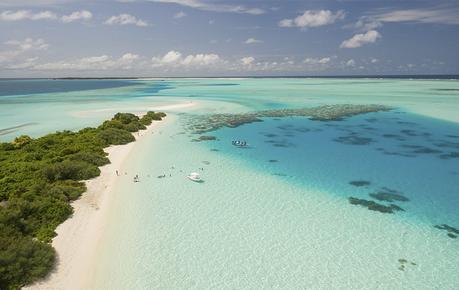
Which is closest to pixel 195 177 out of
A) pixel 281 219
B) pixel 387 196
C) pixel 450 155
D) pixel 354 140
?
pixel 281 219

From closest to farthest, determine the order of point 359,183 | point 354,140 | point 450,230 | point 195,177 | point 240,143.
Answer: point 450,230 < point 359,183 < point 195,177 < point 240,143 < point 354,140

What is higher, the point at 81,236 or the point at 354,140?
the point at 354,140

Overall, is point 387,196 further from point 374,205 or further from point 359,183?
point 359,183

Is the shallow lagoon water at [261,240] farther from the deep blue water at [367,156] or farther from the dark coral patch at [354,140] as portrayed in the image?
the dark coral patch at [354,140]

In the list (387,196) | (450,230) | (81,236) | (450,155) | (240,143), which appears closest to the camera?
(81,236)

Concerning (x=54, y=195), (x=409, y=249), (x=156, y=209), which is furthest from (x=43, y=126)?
(x=409, y=249)

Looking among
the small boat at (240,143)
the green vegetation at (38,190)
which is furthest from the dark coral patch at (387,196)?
the green vegetation at (38,190)

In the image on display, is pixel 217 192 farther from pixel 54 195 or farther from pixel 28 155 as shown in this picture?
pixel 28 155
